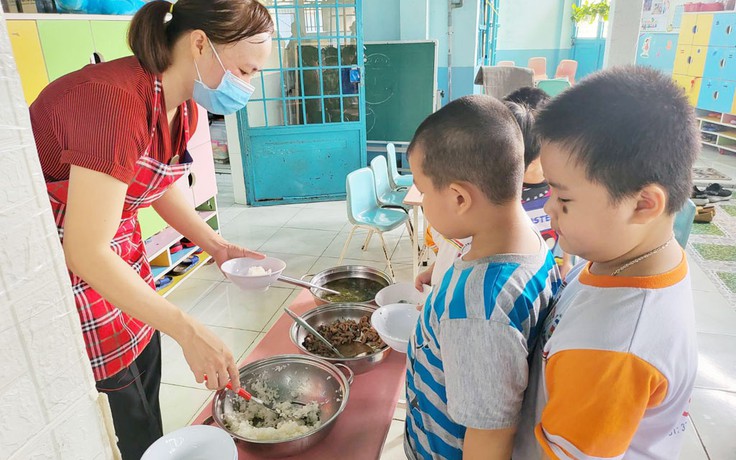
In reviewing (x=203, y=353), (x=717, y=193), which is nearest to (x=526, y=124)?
(x=203, y=353)

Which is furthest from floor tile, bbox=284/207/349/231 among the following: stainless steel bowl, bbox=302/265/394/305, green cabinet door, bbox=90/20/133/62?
stainless steel bowl, bbox=302/265/394/305

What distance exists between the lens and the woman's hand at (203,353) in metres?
0.95

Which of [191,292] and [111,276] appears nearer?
[111,276]

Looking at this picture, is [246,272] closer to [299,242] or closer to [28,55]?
[28,55]

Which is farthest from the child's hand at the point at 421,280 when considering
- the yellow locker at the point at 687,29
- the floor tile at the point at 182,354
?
the yellow locker at the point at 687,29

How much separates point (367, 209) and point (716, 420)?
2.31 m

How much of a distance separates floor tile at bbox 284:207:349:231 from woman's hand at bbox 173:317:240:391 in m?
3.53

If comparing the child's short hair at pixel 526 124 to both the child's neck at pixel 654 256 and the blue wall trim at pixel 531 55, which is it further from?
the blue wall trim at pixel 531 55

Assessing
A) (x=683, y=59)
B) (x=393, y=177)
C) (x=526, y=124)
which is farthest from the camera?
(x=683, y=59)

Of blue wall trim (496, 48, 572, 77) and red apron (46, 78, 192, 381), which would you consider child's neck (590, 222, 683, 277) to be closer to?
red apron (46, 78, 192, 381)

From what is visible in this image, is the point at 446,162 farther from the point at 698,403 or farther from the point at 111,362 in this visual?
the point at 698,403

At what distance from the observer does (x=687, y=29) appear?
6.96 meters

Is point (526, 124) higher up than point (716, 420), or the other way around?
point (526, 124)

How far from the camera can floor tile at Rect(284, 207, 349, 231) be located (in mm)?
4566
